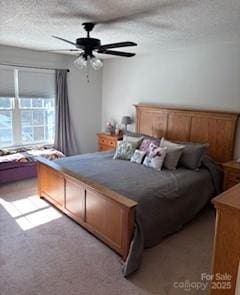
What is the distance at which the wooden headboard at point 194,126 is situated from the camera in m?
3.85

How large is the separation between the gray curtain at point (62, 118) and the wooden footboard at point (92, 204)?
1.63 metres

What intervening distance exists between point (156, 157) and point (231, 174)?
1.04 m

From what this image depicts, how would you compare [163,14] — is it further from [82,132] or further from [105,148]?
[82,132]

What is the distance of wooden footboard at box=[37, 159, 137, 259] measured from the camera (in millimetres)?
2541

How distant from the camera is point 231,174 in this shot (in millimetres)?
3504

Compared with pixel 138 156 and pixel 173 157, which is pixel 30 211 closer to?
pixel 138 156

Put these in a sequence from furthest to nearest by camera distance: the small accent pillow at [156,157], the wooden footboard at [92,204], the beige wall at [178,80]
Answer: the beige wall at [178,80] < the small accent pillow at [156,157] < the wooden footboard at [92,204]

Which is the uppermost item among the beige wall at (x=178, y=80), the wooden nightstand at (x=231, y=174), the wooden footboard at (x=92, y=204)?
the beige wall at (x=178, y=80)

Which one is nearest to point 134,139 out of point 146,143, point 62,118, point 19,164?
point 146,143

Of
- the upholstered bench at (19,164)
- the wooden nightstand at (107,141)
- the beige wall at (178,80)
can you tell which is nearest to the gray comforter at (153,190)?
the beige wall at (178,80)

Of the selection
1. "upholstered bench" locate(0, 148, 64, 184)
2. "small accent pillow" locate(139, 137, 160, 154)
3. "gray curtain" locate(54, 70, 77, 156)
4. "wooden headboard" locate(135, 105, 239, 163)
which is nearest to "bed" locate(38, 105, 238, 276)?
"wooden headboard" locate(135, 105, 239, 163)

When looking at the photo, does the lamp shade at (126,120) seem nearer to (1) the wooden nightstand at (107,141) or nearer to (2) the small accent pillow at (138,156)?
(1) the wooden nightstand at (107,141)

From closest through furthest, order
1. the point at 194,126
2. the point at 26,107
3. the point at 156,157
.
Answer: the point at 156,157 < the point at 194,126 < the point at 26,107

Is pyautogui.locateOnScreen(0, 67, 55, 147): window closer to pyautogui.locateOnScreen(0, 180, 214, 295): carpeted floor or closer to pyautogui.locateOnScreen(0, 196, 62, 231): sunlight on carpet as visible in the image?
pyautogui.locateOnScreen(0, 196, 62, 231): sunlight on carpet
